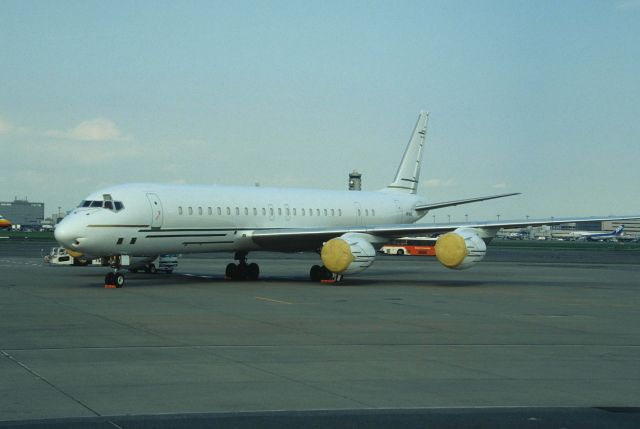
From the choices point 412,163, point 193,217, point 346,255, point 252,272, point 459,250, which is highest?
point 412,163

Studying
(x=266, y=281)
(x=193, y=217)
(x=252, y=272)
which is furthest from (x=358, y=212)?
(x=193, y=217)

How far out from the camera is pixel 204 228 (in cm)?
3419

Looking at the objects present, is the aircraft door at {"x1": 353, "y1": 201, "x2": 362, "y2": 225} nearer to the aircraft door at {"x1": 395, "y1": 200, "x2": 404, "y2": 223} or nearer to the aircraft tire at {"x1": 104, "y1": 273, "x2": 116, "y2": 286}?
the aircraft door at {"x1": 395, "y1": 200, "x2": 404, "y2": 223}

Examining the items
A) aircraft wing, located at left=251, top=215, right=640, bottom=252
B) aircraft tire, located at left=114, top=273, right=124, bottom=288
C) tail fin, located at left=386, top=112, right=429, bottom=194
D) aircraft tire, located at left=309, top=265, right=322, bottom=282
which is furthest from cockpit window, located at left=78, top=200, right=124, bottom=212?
tail fin, located at left=386, top=112, right=429, bottom=194

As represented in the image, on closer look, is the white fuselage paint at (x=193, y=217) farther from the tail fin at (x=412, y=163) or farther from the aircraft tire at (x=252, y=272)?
the tail fin at (x=412, y=163)

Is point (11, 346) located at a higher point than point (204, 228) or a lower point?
lower

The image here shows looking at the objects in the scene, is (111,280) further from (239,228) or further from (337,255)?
(337,255)

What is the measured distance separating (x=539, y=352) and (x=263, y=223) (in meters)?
22.3

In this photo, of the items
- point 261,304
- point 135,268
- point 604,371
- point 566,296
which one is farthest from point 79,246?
point 604,371

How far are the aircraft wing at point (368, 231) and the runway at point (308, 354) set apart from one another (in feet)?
17.5

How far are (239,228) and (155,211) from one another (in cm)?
458

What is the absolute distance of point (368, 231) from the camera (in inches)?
1399

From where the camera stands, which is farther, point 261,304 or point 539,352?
point 261,304

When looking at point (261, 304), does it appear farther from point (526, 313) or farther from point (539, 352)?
point (539, 352)
